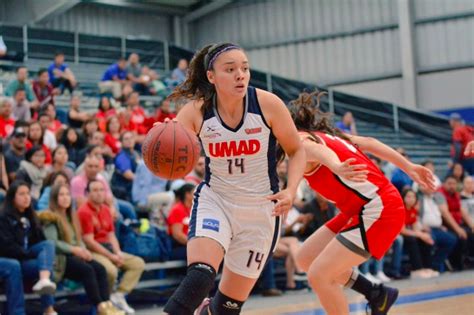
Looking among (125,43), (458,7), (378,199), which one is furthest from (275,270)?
(458,7)

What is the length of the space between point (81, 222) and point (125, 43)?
13916 mm

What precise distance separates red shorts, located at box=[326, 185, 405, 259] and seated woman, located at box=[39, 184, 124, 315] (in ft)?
11.0

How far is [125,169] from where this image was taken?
422 inches

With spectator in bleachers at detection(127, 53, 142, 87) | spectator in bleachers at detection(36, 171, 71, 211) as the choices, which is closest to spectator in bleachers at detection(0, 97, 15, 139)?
spectator in bleachers at detection(36, 171, 71, 211)

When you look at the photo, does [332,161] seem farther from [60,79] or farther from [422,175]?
[60,79]

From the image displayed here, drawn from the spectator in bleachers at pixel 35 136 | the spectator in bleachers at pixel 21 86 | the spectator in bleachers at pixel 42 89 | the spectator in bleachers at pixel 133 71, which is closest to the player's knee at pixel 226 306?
the spectator in bleachers at pixel 35 136

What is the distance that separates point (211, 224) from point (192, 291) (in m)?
0.48

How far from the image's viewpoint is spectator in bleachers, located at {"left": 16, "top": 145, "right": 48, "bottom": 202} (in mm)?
8945

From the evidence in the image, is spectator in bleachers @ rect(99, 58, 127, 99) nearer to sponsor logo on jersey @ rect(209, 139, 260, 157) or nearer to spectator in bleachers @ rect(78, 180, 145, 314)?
spectator in bleachers @ rect(78, 180, 145, 314)

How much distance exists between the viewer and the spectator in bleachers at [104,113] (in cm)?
1212

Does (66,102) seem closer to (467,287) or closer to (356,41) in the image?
(467,287)

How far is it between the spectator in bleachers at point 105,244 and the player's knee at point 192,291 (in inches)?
161

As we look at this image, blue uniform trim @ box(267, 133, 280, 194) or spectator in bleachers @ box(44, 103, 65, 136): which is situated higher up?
spectator in bleachers @ box(44, 103, 65, 136)

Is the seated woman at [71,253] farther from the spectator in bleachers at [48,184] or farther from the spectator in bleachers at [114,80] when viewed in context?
the spectator in bleachers at [114,80]
